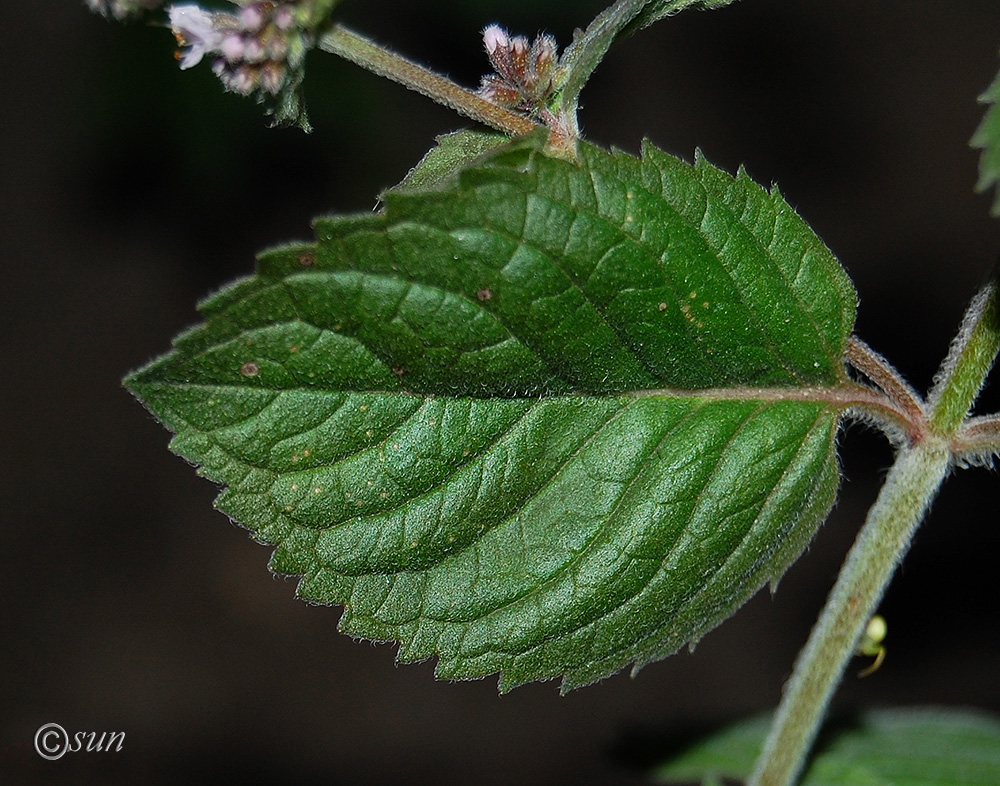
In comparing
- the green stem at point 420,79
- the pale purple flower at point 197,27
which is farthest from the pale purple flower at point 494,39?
the pale purple flower at point 197,27

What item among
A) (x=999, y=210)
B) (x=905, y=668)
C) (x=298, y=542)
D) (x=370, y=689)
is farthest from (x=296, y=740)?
(x=999, y=210)

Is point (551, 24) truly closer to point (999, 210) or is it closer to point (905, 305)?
point (905, 305)

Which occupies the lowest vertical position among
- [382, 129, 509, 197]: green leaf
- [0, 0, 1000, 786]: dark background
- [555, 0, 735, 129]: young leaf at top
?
[382, 129, 509, 197]: green leaf

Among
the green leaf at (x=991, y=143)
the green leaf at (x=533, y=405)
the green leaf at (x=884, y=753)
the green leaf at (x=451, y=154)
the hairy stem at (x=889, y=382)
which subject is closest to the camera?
the green leaf at (x=991, y=143)

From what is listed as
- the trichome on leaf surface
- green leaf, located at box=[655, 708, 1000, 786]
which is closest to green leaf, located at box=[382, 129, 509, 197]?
the trichome on leaf surface

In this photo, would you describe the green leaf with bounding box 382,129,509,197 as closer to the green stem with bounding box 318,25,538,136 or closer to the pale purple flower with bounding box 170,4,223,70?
the green stem with bounding box 318,25,538,136

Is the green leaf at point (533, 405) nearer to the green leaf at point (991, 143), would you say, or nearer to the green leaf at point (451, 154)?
the green leaf at point (451, 154)
